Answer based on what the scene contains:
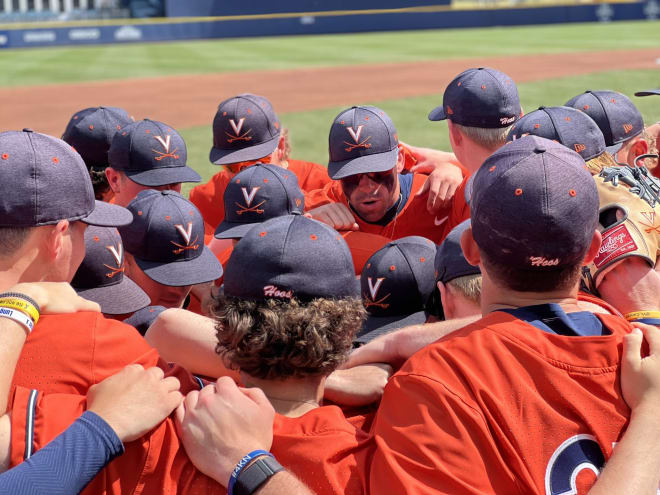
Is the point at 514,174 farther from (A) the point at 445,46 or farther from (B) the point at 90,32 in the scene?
(B) the point at 90,32

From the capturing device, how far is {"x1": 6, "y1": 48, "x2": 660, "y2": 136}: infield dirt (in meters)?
14.1

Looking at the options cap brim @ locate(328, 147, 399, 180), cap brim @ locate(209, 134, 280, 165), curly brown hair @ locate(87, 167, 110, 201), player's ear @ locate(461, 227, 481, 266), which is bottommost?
curly brown hair @ locate(87, 167, 110, 201)

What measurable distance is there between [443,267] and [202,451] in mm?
1019

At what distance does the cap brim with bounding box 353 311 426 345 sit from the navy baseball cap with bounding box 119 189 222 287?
878mm

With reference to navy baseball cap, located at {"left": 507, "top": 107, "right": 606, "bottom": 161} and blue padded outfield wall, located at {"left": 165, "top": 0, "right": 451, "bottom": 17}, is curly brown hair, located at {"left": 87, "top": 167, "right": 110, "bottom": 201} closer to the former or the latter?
navy baseball cap, located at {"left": 507, "top": 107, "right": 606, "bottom": 161}

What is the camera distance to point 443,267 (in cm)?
238

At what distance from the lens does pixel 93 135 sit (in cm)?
475

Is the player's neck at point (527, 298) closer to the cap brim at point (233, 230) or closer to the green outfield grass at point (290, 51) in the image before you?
the cap brim at point (233, 230)

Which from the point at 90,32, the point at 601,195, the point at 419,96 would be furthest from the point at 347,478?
the point at 90,32

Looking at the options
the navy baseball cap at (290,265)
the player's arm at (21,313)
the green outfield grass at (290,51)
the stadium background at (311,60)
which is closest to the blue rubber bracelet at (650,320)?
the navy baseball cap at (290,265)

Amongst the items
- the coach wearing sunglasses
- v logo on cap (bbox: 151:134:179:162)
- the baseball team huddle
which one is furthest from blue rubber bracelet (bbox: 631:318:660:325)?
v logo on cap (bbox: 151:134:179:162)

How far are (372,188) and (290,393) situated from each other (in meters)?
2.38

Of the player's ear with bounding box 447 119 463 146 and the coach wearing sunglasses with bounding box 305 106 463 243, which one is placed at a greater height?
the player's ear with bounding box 447 119 463 146

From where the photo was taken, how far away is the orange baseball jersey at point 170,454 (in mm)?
1683
